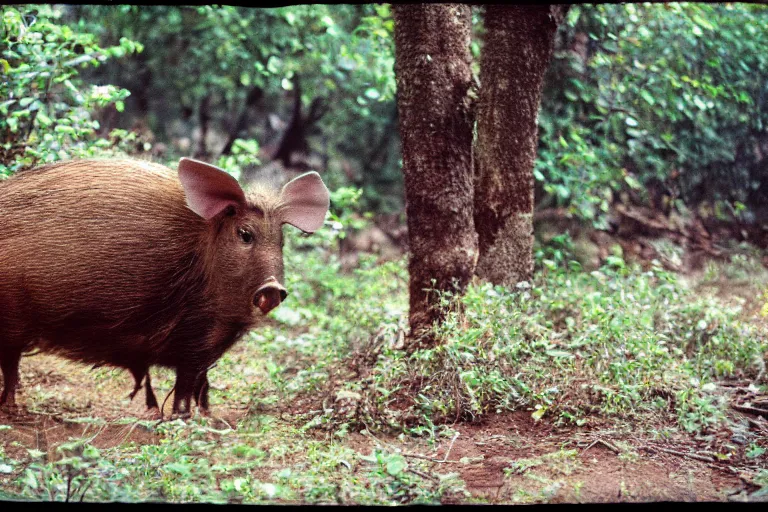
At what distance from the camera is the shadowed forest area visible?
3.09 meters

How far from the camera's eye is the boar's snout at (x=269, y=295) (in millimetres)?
3623

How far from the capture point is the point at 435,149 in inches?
167

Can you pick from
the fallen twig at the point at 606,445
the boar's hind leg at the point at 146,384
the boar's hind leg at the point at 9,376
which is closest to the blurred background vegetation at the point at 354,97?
the boar's hind leg at the point at 9,376

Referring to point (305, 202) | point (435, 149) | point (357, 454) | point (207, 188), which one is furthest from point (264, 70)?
point (357, 454)

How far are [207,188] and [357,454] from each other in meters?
1.40

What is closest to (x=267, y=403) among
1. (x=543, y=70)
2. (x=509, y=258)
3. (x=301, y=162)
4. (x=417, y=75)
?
(x=509, y=258)

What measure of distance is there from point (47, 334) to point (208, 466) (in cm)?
143

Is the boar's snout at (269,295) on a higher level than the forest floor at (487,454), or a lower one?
higher

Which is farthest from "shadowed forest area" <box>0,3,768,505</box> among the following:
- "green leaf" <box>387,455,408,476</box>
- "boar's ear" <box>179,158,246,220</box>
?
"boar's ear" <box>179,158,246,220</box>

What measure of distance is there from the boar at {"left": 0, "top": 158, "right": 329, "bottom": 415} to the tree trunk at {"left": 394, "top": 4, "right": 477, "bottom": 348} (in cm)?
64

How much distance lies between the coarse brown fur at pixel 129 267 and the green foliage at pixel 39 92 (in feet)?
1.95

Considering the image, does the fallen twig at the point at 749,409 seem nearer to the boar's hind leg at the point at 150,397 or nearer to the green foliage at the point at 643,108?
the green foliage at the point at 643,108

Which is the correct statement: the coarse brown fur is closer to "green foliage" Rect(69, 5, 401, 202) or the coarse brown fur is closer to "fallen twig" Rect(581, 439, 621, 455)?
"fallen twig" Rect(581, 439, 621, 455)

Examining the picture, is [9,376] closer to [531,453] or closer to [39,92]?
[39,92]
